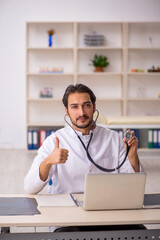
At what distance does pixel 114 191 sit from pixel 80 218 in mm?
192

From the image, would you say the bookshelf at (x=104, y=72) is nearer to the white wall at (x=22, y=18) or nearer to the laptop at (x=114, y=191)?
the white wall at (x=22, y=18)

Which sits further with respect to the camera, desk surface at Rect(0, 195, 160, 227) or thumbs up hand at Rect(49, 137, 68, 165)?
thumbs up hand at Rect(49, 137, 68, 165)

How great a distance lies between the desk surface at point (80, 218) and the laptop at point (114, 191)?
0.03 metres

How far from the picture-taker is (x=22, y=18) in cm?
725

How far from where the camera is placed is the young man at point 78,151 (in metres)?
2.28

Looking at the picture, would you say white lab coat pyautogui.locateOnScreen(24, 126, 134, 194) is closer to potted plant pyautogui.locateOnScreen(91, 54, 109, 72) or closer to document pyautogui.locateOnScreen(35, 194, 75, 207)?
document pyautogui.locateOnScreen(35, 194, 75, 207)

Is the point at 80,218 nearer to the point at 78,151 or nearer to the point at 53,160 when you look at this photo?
the point at 53,160

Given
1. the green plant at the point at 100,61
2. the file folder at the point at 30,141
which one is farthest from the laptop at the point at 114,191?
the green plant at the point at 100,61

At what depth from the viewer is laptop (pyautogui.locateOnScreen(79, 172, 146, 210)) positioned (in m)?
1.85

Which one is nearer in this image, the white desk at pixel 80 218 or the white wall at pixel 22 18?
the white desk at pixel 80 218

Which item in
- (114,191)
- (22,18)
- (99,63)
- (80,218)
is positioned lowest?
(80,218)

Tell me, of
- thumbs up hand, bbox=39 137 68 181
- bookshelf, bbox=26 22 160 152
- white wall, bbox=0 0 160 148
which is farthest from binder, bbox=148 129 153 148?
thumbs up hand, bbox=39 137 68 181

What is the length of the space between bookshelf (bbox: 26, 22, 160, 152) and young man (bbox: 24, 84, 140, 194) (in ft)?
15.3

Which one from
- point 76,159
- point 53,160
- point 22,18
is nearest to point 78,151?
point 76,159
